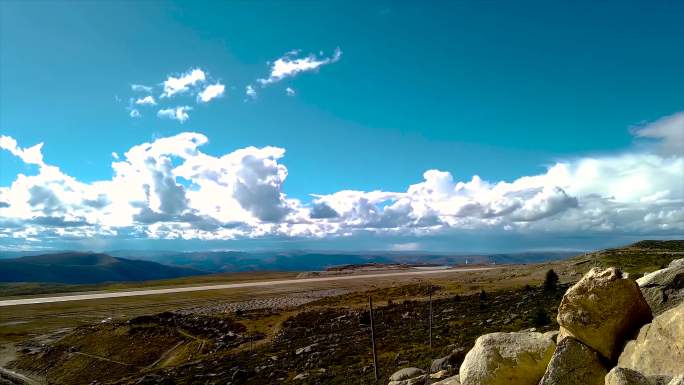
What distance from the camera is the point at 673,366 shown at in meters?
12.5

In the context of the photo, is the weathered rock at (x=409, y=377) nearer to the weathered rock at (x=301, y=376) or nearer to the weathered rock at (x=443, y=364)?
the weathered rock at (x=443, y=364)

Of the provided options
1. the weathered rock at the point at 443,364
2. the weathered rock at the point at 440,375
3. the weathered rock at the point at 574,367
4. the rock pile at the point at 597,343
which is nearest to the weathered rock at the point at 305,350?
the weathered rock at the point at 443,364

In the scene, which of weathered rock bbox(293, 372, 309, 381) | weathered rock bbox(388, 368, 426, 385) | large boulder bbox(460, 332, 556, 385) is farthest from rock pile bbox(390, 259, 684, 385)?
weathered rock bbox(293, 372, 309, 381)

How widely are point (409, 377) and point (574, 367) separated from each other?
49.9 ft

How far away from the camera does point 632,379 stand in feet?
37.0

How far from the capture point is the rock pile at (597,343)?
43.2 feet

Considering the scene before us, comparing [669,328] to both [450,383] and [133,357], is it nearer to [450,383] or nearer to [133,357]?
[450,383]

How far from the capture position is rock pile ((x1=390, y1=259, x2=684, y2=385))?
13.2 m

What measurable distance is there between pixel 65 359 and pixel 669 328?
7665 cm

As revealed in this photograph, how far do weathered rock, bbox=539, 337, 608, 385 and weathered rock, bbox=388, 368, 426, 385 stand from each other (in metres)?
11.7

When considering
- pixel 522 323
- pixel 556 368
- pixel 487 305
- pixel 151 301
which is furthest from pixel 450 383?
pixel 151 301

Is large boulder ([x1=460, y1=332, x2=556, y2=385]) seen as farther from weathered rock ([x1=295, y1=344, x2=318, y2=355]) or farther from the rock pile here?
weathered rock ([x1=295, y1=344, x2=318, y2=355])

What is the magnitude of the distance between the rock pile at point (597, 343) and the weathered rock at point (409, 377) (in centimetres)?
902

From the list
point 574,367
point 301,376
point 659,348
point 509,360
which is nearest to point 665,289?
point 659,348
